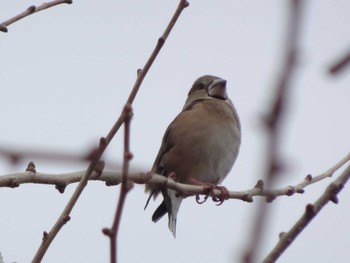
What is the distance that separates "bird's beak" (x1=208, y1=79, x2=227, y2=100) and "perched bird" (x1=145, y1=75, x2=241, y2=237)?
400mm

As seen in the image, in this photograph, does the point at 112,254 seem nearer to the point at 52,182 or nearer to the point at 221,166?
the point at 52,182

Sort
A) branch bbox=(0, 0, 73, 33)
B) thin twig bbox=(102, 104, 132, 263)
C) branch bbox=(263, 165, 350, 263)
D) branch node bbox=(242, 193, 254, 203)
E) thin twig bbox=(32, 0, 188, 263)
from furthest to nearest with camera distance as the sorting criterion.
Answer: branch node bbox=(242, 193, 254, 203) < branch bbox=(0, 0, 73, 33) < thin twig bbox=(32, 0, 188, 263) < branch bbox=(263, 165, 350, 263) < thin twig bbox=(102, 104, 132, 263)

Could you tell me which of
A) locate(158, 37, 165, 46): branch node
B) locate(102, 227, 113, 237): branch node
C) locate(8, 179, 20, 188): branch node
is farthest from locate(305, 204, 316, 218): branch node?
locate(8, 179, 20, 188): branch node

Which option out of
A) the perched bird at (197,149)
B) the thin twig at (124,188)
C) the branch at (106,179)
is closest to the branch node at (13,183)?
the branch at (106,179)

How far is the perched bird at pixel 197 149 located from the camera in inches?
205

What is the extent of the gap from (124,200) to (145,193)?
404 centimetres

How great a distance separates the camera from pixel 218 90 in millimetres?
6043

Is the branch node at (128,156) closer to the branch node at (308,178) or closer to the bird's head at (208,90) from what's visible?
the branch node at (308,178)

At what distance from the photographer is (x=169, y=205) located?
5184 mm

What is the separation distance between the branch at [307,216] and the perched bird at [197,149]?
147 inches

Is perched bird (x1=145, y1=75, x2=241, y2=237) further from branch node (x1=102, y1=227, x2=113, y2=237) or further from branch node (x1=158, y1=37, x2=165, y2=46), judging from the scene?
branch node (x1=102, y1=227, x2=113, y2=237)

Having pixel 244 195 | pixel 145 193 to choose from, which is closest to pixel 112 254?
pixel 244 195

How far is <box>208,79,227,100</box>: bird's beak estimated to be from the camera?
604cm

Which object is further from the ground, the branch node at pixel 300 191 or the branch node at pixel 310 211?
the branch node at pixel 310 211
